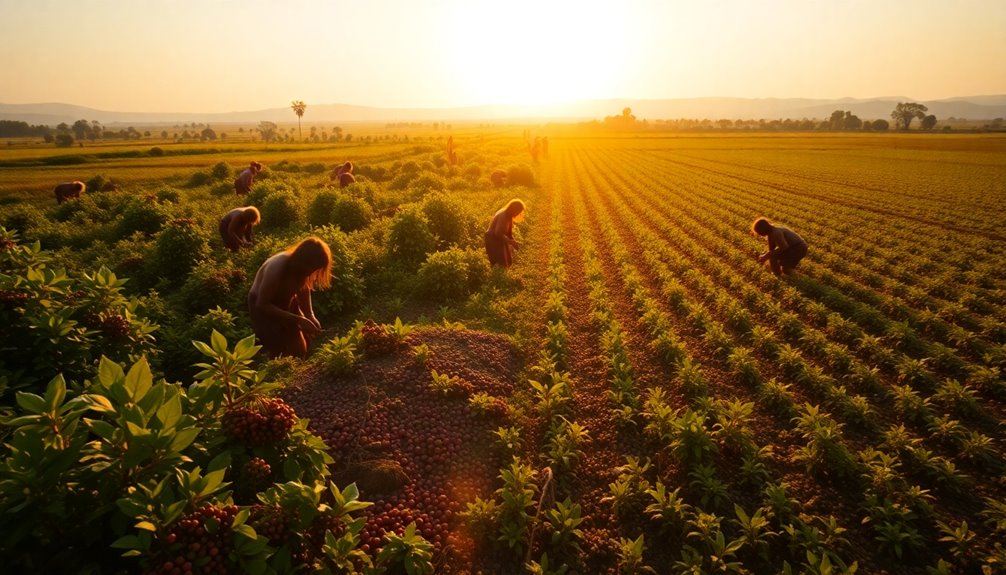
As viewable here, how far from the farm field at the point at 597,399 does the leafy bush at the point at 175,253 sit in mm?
92

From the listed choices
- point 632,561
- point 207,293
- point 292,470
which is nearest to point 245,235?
point 207,293

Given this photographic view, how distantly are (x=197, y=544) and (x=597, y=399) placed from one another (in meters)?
6.21

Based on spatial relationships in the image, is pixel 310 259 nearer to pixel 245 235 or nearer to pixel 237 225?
pixel 237 225

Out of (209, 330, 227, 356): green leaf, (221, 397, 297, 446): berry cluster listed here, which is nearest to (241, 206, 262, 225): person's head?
(209, 330, 227, 356): green leaf

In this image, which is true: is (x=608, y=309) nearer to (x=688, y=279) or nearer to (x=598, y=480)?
(x=688, y=279)

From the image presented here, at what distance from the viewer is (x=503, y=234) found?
12609mm

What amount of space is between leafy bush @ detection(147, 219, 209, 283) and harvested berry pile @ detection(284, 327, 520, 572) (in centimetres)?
806

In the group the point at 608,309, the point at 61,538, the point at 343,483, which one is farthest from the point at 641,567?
the point at 608,309

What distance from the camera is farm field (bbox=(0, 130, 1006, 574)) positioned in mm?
3896

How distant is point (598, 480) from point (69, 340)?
18.8ft

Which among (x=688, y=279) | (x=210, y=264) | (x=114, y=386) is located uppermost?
(x=114, y=386)

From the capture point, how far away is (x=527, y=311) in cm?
1075

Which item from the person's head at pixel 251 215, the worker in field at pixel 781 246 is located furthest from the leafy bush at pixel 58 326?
the worker in field at pixel 781 246

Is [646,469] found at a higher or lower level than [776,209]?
lower
